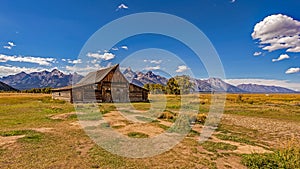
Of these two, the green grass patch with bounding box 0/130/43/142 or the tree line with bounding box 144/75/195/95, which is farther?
the tree line with bounding box 144/75/195/95

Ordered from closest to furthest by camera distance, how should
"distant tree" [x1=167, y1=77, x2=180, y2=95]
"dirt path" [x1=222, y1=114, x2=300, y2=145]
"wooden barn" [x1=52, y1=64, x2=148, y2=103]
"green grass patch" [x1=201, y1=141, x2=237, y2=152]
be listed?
"green grass patch" [x1=201, y1=141, x2=237, y2=152] → "dirt path" [x1=222, y1=114, x2=300, y2=145] → "wooden barn" [x1=52, y1=64, x2=148, y2=103] → "distant tree" [x1=167, y1=77, x2=180, y2=95]

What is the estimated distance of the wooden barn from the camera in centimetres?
4240

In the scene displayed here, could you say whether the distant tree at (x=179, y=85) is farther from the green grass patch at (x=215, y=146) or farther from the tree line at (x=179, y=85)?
the green grass patch at (x=215, y=146)

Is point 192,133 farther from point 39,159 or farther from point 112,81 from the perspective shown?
point 112,81

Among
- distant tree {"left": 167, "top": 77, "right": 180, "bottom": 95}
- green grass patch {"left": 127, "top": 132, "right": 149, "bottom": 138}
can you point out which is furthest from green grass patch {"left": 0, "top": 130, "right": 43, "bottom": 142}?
distant tree {"left": 167, "top": 77, "right": 180, "bottom": 95}

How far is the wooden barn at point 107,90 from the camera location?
1669 inches

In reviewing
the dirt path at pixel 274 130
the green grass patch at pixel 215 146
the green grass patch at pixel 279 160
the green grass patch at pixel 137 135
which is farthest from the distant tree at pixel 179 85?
the green grass patch at pixel 279 160

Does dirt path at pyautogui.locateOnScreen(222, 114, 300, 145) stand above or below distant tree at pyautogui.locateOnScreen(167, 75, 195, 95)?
below

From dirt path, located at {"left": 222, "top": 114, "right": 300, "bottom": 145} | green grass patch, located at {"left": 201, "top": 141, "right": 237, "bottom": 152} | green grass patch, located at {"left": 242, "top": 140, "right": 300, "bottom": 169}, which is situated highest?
green grass patch, located at {"left": 242, "top": 140, "right": 300, "bottom": 169}

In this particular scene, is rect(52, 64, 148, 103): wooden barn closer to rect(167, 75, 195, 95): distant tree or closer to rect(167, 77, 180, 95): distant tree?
rect(167, 77, 180, 95): distant tree

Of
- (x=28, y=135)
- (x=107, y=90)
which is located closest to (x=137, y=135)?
(x=28, y=135)

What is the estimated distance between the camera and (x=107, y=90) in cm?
4359

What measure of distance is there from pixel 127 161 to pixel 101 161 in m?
0.92

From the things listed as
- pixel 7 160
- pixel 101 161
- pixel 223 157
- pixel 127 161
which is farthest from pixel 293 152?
pixel 7 160
